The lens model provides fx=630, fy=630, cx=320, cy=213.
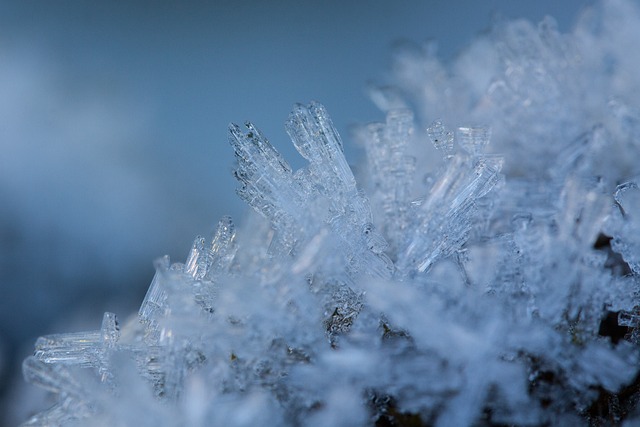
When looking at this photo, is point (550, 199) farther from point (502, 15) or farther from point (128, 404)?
point (502, 15)

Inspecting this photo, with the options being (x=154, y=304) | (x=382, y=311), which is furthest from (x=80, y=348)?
(x=382, y=311)

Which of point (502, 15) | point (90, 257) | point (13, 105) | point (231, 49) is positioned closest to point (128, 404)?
point (502, 15)

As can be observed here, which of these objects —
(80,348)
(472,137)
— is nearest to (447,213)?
(472,137)

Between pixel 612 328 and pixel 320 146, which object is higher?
pixel 320 146

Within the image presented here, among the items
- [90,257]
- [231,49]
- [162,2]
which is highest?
[162,2]

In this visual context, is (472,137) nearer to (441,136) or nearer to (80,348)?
(441,136)

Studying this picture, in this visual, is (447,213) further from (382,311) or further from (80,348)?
(80,348)

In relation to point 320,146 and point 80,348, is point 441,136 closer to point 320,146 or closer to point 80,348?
point 320,146

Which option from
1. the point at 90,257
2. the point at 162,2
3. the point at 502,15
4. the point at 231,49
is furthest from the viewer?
the point at 162,2

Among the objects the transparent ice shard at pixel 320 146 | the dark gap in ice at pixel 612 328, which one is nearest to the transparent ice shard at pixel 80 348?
the transparent ice shard at pixel 320 146
